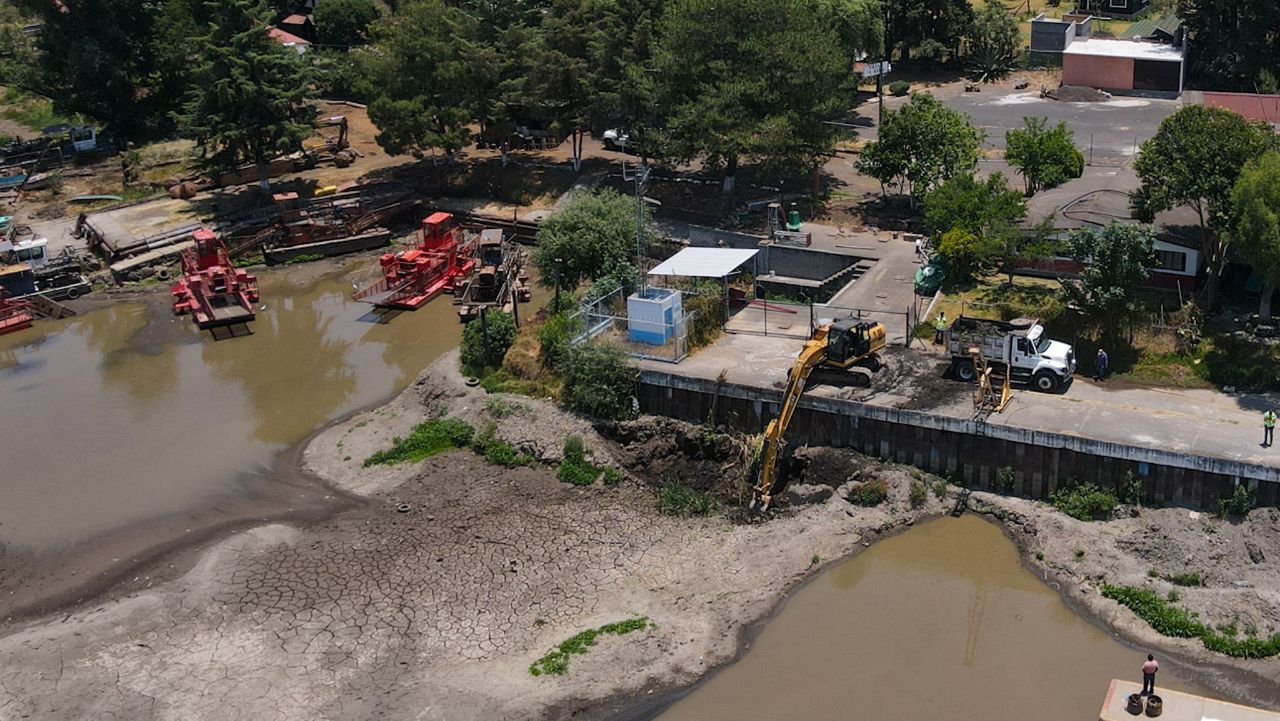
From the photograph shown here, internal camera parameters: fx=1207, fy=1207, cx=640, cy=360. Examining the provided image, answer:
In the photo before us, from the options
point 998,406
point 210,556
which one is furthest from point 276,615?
point 998,406

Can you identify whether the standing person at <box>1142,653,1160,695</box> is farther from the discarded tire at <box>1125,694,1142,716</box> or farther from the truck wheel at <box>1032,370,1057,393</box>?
the truck wheel at <box>1032,370,1057,393</box>

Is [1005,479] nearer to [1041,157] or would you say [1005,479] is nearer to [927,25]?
[1041,157]

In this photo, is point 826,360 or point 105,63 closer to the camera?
point 826,360

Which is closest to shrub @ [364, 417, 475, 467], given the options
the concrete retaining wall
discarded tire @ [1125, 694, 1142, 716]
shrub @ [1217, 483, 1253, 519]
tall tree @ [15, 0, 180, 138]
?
the concrete retaining wall

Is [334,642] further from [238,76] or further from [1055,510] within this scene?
[238,76]

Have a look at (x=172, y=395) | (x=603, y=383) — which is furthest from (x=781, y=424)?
(x=172, y=395)

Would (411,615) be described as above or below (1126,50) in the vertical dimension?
below
